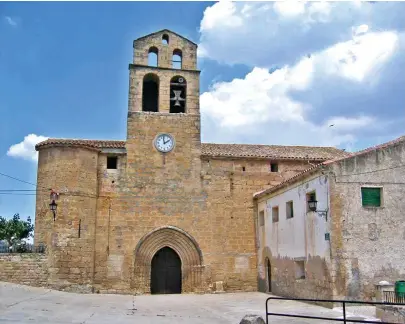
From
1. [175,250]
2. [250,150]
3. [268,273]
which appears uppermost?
[250,150]

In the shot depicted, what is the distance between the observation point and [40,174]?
19016 millimetres

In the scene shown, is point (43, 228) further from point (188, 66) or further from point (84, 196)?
point (188, 66)

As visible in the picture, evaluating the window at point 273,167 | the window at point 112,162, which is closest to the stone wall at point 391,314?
the window at point 273,167

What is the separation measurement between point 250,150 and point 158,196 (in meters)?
4.80

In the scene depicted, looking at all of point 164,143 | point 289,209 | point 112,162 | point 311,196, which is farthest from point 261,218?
point 112,162

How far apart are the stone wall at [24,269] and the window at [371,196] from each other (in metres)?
11.5

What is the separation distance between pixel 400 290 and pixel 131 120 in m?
12.3

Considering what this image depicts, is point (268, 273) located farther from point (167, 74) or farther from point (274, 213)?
point (167, 74)

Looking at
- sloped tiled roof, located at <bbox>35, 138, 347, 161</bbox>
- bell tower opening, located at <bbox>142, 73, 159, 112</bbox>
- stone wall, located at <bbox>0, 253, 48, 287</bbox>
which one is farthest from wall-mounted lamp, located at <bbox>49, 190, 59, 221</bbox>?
bell tower opening, located at <bbox>142, 73, 159, 112</bbox>

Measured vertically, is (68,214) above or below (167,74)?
below

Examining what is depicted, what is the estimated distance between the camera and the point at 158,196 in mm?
20016

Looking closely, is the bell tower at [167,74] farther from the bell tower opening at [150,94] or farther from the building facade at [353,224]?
the building facade at [353,224]

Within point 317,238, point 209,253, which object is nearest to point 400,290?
point 317,238

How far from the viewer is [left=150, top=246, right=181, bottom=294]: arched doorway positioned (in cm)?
1998
